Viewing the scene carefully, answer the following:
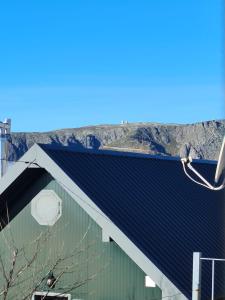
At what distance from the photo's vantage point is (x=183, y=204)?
1484cm

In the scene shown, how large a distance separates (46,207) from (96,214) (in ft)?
5.68

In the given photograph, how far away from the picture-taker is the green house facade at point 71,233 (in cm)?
1228

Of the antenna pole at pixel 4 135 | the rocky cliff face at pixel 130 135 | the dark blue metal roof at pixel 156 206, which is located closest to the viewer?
the dark blue metal roof at pixel 156 206

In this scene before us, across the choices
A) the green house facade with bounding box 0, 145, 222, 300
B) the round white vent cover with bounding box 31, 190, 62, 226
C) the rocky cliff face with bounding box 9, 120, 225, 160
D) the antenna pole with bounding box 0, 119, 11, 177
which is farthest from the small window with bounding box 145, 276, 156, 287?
the rocky cliff face with bounding box 9, 120, 225, 160

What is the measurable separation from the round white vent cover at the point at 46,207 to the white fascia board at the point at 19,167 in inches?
27.5

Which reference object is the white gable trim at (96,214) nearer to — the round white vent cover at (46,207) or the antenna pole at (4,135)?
the round white vent cover at (46,207)

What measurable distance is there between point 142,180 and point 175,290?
3.87 metres

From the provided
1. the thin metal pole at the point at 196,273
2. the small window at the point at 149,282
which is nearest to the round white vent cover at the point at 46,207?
the small window at the point at 149,282

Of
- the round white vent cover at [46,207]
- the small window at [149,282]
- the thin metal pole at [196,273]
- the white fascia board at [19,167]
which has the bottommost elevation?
the small window at [149,282]

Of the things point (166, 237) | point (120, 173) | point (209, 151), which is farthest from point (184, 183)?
point (209, 151)

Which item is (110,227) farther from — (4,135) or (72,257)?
(4,135)

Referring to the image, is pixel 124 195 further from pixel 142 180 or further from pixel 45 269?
pixel 45 269

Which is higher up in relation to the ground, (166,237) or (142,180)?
(142,180)

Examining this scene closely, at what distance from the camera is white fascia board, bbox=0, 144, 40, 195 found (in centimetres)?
1309
